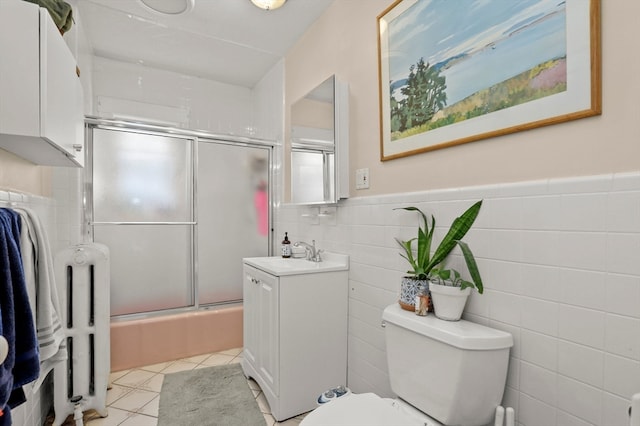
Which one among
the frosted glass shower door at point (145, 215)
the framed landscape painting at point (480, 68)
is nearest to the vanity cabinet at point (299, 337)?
the framed landscape painting at point (480, 68)

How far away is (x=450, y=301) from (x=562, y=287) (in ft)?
1.13

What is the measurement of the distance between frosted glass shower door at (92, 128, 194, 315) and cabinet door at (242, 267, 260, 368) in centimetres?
69

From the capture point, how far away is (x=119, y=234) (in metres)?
2.37

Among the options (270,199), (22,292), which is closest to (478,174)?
(22,292)

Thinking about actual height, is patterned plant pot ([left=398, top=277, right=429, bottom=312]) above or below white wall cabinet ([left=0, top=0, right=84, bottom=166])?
below

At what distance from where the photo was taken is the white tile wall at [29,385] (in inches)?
49.5

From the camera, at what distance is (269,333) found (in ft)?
5.96

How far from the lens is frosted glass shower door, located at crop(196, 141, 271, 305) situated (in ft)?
8.71

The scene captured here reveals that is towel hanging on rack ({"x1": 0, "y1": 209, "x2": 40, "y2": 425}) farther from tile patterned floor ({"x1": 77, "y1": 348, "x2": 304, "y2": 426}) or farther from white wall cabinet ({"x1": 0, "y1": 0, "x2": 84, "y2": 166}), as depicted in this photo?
tile patterned floor ({"x1": 77, "y1": 348, "x2": 304, "y2": 426})

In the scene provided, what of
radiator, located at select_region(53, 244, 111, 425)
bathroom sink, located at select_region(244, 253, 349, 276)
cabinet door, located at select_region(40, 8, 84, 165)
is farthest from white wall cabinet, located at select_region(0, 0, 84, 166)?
bathroom sink, located at select_region(244, 253, 349, 276)

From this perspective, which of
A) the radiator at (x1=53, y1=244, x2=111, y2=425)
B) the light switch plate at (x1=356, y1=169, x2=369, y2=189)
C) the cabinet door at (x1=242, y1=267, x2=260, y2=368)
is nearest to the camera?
the radiator at (x1=53, y1=244, x2=111, y2=425)

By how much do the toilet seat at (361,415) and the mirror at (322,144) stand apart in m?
1.08

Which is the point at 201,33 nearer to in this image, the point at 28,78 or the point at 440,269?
the point at 28,78

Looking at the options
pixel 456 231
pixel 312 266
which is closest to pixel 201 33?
pixel 312 266
